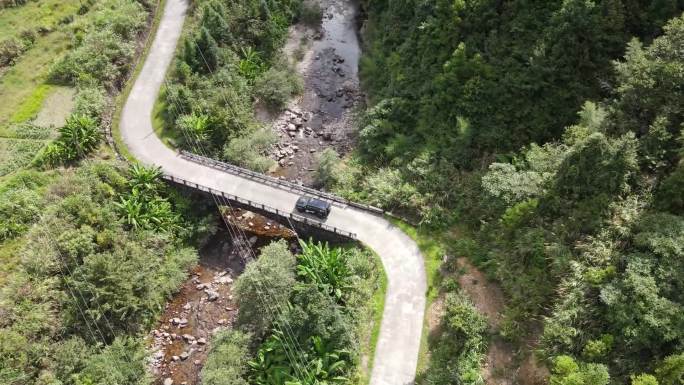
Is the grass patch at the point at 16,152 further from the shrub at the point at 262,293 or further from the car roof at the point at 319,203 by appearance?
the car roof at the point at 319,203

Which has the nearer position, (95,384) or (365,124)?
(95,384)

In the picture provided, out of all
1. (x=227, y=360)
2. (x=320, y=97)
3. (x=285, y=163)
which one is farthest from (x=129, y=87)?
(x=227, y=360)

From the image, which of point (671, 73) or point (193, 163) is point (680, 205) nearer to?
point (671, 73)

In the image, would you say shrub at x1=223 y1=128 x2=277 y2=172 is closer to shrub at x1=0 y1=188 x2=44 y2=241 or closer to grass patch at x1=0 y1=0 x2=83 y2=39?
shrub at x1=0 y1=188 x2=44 y2=241

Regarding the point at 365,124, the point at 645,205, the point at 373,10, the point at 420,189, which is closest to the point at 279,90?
the point at 365,124

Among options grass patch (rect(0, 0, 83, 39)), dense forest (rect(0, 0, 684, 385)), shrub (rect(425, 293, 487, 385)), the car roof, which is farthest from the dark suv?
grass patch (rect(0, 0, 83, 39))

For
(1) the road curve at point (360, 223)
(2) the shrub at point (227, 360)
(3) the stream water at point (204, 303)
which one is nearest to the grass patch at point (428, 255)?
(1) the road curve at point (360, 223)
